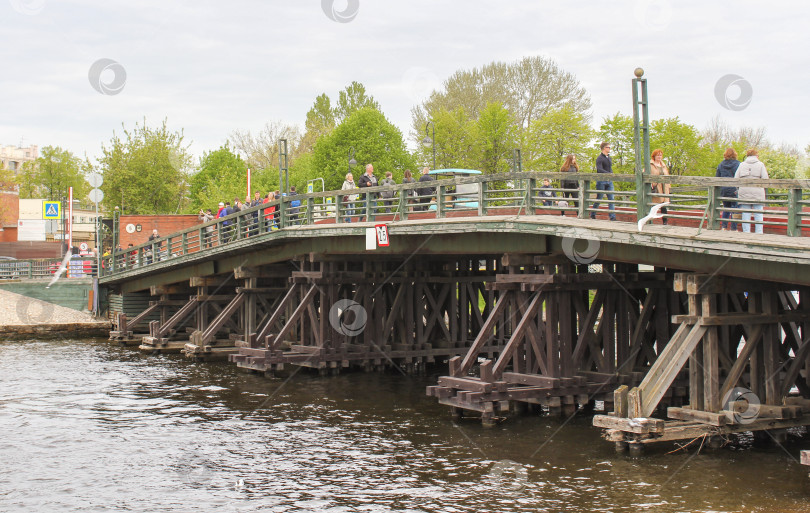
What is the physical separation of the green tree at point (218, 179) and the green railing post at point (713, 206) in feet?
165

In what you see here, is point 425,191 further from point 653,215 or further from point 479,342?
point 653,215

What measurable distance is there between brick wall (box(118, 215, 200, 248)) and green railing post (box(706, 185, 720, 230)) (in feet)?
103

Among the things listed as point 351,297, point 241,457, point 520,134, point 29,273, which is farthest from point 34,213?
point 241,457

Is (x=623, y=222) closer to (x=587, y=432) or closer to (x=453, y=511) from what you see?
(x=587, y=432)

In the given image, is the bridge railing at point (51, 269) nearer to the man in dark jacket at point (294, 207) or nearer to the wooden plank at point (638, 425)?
the man in dark jacket at point (294, 207)

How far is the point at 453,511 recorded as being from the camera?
11781 mm

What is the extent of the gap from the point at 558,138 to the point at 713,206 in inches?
1387

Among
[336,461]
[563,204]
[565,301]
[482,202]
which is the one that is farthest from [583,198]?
[336,461]

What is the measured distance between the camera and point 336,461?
14.8 m

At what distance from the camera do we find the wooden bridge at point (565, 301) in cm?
1416

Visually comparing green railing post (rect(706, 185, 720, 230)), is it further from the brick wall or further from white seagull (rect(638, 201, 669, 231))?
the brick wall

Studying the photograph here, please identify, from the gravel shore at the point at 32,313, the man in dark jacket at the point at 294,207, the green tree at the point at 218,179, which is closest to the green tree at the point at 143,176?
the green tree at the point at 218,179

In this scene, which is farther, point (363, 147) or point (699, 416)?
point (363, 147)

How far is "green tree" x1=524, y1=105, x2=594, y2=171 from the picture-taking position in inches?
1909
